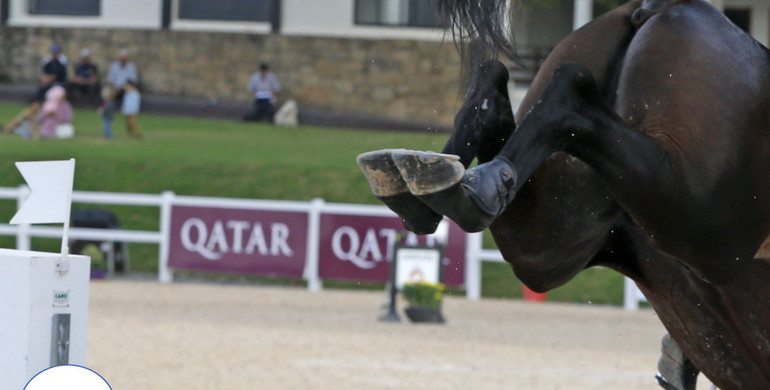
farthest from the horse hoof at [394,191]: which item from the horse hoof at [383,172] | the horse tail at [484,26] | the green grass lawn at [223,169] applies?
the green grass lawn at [223,169]

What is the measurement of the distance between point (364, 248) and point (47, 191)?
32.3 feet

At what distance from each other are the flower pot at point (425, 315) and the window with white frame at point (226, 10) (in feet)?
52.2

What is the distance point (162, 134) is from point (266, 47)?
466 centimetres

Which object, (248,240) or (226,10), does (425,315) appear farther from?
(226,10)

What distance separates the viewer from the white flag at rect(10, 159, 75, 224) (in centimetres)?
337

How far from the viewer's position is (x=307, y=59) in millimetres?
25594

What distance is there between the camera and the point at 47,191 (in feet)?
11.2

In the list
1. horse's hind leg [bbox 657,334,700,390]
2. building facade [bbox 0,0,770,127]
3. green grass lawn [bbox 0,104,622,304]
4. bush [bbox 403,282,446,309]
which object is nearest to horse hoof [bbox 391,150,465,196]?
horse's hind leg [bbox 657,334,700,390]

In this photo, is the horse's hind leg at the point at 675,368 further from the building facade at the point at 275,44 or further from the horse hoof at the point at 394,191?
the building facade at the point at 275,44

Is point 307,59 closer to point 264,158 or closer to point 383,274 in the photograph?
point 264,158

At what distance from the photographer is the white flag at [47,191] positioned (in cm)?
337

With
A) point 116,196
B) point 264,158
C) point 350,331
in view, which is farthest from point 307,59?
point 350,331

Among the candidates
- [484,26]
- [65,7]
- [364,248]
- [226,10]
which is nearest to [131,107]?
[226,10]

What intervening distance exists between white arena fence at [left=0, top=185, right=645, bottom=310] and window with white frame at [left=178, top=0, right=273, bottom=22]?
505 inches
